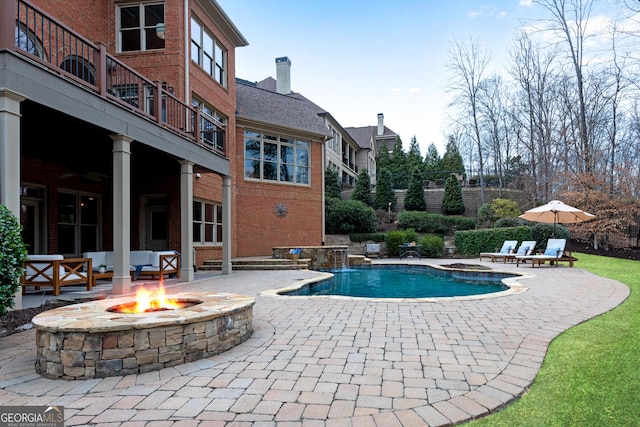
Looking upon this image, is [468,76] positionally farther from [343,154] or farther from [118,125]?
[118,125]

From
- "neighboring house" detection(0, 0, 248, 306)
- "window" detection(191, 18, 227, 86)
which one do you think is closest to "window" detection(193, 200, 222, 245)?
"neighboring house" detection(0, 0, 248, 306)

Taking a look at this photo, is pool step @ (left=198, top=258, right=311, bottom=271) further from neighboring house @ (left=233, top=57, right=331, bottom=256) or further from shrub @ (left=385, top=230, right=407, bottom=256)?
shrub @ (left=385, top=230, right=407, bottom=256)

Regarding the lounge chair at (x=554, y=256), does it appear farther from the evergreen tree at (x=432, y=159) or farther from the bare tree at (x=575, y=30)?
the evergreen tree at (x=432, y=159)

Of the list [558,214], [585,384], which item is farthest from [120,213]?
[558,214]

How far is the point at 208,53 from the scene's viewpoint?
44.7ft

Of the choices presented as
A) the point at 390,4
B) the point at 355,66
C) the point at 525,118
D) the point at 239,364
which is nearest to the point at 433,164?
the point at 525,118

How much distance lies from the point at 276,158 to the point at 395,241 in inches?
292

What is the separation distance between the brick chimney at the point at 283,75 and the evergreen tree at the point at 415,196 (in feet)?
35.8

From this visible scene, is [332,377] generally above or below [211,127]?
below

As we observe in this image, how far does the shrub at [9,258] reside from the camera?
13.0 ft

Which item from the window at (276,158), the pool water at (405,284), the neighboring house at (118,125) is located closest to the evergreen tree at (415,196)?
the window at (276,158)

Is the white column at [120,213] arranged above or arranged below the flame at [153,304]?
above

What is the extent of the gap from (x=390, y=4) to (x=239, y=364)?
14324 mm

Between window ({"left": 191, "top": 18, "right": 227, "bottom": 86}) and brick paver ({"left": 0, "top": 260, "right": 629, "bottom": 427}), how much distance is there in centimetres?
1059
